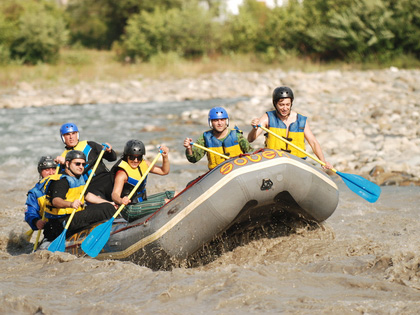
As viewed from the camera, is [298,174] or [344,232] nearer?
[298,174]

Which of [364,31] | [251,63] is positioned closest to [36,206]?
[364,31]

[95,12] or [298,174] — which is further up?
[95,12]

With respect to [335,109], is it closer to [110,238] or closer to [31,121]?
[31,121]

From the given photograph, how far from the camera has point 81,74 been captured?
25.6 m

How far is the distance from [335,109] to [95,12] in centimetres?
2937

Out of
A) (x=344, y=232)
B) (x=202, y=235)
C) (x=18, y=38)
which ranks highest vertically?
(x=18, y=38)

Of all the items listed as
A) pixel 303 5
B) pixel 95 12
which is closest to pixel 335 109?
pixel 303 5

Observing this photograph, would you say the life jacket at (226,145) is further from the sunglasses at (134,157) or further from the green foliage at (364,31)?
the green foliage at (364,31)

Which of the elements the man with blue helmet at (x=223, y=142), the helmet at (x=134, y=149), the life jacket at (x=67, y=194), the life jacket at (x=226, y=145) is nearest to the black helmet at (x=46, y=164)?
Answer: the life jacket at (x=67, y=194)

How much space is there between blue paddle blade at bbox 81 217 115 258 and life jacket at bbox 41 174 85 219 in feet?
1.44

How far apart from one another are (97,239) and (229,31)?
30.3m

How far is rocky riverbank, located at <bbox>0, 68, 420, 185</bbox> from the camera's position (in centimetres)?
978

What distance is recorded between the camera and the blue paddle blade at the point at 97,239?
5.24 metres

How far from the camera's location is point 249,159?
4.95 m
